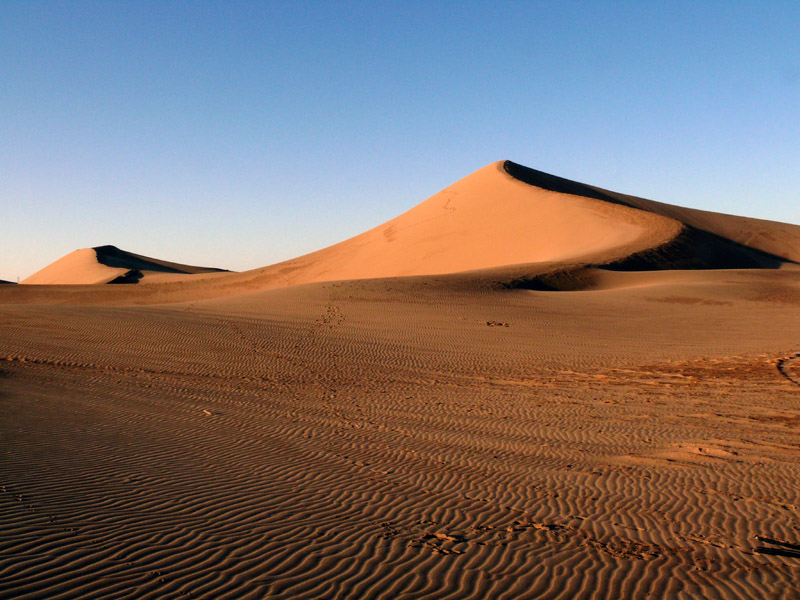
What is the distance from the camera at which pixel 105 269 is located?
3130 inches

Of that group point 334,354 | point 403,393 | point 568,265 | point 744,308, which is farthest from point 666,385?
point 568,265

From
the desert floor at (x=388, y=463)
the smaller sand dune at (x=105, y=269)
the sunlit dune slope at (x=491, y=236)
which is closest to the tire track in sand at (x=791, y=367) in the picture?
the desert floor at (x=388, y=463)

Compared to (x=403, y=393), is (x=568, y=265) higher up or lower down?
higher up

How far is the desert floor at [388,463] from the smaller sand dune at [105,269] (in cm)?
5249

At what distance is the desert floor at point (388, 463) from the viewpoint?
538cm

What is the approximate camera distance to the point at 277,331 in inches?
904

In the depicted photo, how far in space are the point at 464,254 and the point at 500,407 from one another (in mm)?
41164

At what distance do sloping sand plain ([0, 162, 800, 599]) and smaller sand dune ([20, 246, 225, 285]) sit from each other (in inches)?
1965

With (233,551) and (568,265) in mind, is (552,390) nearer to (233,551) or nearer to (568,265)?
(233,551)

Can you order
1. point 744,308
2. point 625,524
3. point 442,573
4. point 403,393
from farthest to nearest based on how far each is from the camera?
point 744,308 < point 403,393 < point 625,524 < point 442,573

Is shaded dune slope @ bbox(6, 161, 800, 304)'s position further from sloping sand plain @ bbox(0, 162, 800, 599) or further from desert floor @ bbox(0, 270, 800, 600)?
desert floor @ bbox(0, 270, 800, 600)

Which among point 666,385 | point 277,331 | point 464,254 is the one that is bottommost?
point 666,385

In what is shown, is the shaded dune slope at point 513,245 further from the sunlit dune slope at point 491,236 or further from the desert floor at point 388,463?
the desert floor at point 388,463

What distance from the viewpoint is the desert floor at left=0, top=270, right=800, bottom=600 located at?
17.7ft
